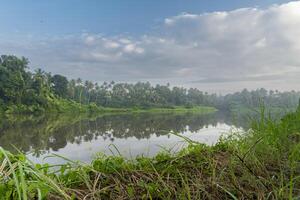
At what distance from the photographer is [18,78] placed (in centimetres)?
A: 2800

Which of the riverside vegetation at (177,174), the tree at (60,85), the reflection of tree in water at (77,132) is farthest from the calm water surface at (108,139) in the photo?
the tree at (60,85)

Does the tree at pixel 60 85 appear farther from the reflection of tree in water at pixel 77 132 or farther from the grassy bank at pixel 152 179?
the grassy bank at pixel 152 179

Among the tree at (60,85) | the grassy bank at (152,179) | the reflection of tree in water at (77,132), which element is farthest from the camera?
the tree at (60,85)

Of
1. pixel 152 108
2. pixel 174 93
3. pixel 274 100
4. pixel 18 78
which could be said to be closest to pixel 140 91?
pixel 152 108

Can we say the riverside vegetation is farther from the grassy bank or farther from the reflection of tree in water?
the reflection of tree in water

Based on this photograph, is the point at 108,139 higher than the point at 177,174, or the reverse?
the point at 177,174

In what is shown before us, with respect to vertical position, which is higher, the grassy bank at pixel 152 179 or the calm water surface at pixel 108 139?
the grassy bank at pixel 152 179

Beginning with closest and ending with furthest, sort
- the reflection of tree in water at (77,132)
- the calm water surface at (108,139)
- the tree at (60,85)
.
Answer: the calm water surface at (108,139), the reflection of tree in water at (77,132), the tree at (60,85)

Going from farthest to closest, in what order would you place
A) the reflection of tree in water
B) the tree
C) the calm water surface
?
1. the tree
2. the reflection of tree in water
3. the calm water surface

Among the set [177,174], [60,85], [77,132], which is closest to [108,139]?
[77,132]

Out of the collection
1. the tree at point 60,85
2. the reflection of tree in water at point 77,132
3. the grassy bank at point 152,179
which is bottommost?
the reflection of tree in water at point 77,132

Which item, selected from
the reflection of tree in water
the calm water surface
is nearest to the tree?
the reflection of tree in water

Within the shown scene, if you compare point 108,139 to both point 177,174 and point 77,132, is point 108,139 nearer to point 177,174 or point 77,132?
point 77,132

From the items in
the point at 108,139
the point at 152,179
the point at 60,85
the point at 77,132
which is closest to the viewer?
the point at 152,179
